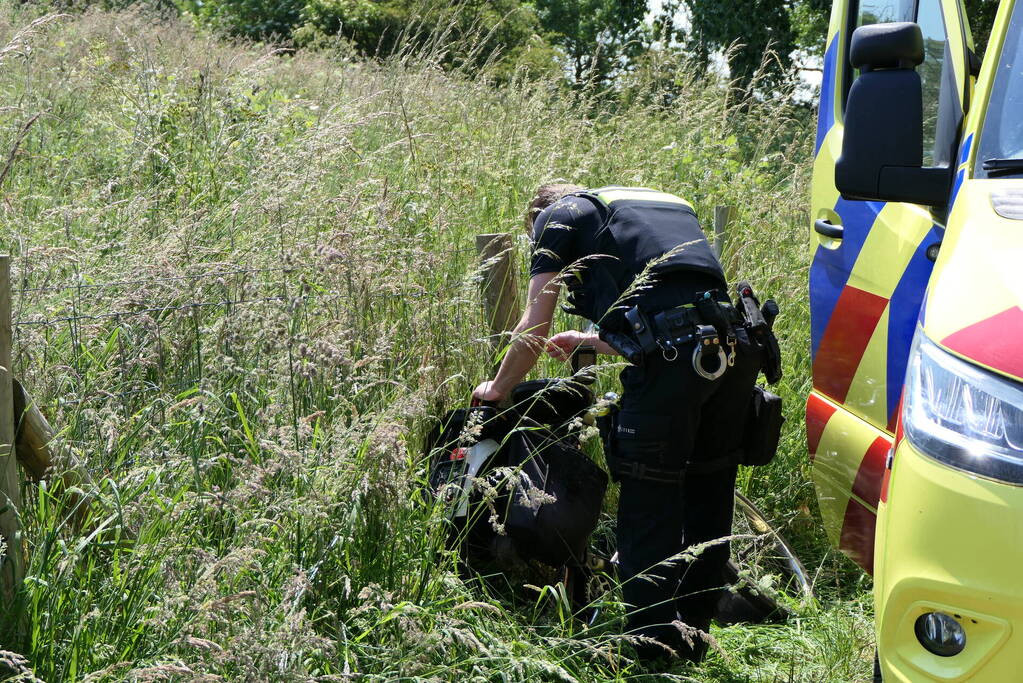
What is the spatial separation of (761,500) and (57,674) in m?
3.19

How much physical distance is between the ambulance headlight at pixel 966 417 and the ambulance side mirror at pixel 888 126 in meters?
0.67

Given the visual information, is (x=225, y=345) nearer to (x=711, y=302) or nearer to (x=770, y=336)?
(x=711, y=302)

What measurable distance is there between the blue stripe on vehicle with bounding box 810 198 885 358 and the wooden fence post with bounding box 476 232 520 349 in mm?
1294

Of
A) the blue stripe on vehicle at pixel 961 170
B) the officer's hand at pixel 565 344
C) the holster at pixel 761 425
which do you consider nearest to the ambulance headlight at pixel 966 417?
the blue stripe on vehicle at pixel 961 170

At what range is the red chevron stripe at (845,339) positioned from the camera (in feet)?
10.2

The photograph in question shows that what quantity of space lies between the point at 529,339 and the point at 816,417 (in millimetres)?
983

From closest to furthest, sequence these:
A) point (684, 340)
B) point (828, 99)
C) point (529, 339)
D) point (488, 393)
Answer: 1. point (684, 340)
2. point (529, 339)
3. point (488, 393)
4. point (828, 99)

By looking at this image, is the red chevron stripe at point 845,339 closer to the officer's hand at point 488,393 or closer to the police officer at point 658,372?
the police officer at point 658,372

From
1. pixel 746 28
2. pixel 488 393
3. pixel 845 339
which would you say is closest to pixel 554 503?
pixel 488 393

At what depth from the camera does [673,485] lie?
3338 millimetres

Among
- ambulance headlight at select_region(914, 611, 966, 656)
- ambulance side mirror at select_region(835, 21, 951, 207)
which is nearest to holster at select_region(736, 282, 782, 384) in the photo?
ambulance side mirror at select_region(835, 21, 951, 207)

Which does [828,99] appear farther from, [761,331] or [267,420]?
[267,420]

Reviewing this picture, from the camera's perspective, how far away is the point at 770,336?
137 inches

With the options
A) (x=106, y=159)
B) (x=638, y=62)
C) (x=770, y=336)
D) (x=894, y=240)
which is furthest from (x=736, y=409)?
(x=638, y=62)
